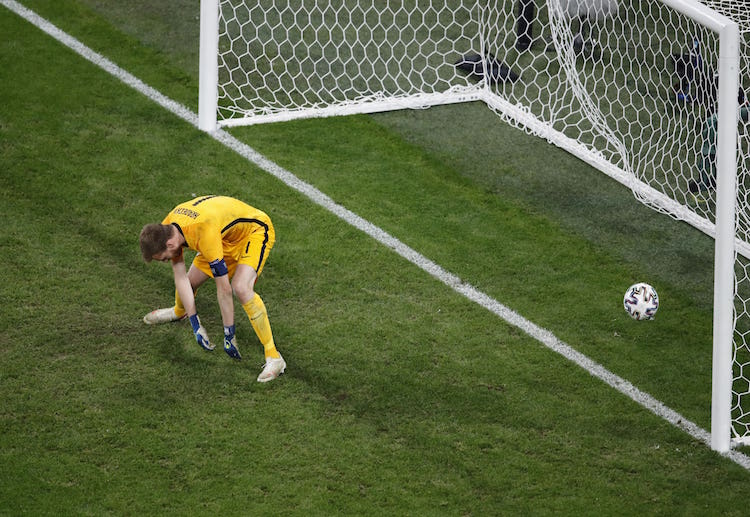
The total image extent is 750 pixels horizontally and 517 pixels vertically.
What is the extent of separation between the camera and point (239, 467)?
634cm

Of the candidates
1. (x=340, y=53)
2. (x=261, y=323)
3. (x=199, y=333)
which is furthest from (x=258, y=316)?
(x=340, y=53)

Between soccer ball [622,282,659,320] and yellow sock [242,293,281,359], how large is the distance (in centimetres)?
233

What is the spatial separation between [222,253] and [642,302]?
8.98 feet

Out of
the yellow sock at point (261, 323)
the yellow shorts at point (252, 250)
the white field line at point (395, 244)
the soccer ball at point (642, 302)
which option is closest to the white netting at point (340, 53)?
the white field line at point (395, 244)

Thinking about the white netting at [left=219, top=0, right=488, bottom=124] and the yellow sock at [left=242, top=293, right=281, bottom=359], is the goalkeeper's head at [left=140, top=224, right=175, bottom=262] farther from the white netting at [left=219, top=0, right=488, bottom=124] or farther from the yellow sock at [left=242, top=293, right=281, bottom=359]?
the white netting at [left=219, top=0, right=488, bottom=124]

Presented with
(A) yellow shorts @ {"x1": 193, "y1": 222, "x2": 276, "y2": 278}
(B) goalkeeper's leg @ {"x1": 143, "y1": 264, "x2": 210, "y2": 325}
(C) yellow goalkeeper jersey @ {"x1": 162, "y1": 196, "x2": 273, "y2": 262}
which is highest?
(C) yellow goalkeeper jersey @ {"x1": 162, "y1": 196, "x2": 273, "y2": 262}

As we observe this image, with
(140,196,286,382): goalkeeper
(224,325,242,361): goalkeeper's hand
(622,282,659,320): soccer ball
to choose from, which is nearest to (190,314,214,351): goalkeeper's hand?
(140,196,286,382): goalkeeper

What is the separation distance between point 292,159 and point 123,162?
1.31 m

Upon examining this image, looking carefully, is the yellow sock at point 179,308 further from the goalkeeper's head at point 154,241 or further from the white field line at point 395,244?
the white field line at point 395,244

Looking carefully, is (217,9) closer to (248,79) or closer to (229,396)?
(248,79)

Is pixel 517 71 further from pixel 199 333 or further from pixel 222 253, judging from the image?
pixel 199 333

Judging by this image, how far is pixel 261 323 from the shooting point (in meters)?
7.00

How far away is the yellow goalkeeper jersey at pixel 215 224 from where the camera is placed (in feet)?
21.9

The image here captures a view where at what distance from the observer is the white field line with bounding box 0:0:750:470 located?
275 inches
